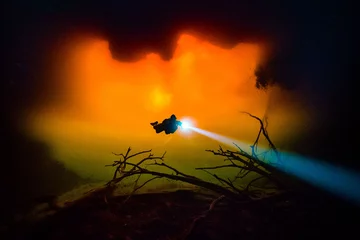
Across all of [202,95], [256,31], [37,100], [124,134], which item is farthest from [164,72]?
[37,100]

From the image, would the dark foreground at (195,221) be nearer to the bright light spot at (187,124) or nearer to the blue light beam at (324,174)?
the blue light beam at (324,174)

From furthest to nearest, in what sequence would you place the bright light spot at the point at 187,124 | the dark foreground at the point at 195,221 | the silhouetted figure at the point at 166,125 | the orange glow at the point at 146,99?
1. the bright light spot at the point at 187,124
2. the orange glow at the point at 146,99
3. the silhouetted figure at the point at 166,125
4. the dark foreground at the point at 195,221

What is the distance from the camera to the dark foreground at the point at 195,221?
417 centimetres

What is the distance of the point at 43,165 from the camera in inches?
250

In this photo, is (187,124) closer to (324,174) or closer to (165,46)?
(165,46)

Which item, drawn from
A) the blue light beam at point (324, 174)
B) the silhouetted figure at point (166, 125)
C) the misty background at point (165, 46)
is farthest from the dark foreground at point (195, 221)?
the misty background at point (165, 46)

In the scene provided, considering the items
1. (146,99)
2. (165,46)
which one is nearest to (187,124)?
(146,99)

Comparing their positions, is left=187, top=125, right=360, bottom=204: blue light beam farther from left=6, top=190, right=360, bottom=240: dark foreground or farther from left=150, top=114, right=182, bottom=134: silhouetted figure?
left=150, top=114, right=182, bottom=134: silhouetted figure

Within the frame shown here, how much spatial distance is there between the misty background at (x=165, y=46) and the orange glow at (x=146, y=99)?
0.86 feet

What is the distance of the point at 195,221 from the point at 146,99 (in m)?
3.73

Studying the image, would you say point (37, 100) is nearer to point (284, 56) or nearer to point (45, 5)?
point (45, 5)

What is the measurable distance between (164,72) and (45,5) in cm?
294

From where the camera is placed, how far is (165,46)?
21.7 ft

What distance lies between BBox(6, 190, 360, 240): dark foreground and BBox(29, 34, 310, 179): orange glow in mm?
2076
